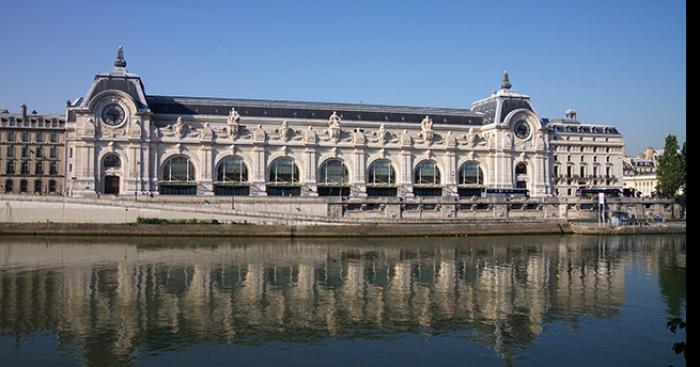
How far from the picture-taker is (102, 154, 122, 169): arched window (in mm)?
63906

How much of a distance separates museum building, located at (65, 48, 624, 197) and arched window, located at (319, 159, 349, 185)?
0.11m

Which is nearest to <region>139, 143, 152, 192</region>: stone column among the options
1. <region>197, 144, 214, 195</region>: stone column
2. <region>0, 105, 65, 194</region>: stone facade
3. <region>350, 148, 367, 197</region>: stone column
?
<region>197, 144, 214, 195</region>: stone column

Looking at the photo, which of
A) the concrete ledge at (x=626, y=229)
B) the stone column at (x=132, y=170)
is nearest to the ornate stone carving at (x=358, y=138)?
the stone column at (x=132, y=170)

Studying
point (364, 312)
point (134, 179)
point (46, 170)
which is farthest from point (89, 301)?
point (46, 170)

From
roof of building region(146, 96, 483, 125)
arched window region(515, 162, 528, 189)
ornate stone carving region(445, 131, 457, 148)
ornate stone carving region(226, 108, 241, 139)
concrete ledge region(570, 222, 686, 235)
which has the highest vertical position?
roof of building region(146, 96, 483, 125)

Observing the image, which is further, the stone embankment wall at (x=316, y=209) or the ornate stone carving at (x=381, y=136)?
the ornate stone carving at (x=381, y=136)

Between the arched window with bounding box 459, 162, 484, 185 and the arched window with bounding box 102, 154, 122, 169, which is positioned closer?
the arched window with bounding box 102, 154, 122, 169

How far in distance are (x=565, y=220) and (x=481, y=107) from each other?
73.8 feet

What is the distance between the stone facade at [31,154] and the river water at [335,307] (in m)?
38.9

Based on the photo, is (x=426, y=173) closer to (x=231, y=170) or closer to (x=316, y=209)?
(x=316, y=209)

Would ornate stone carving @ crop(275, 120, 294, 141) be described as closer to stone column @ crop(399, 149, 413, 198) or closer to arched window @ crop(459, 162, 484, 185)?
stone column @ crop(399, 149, 413, 198)

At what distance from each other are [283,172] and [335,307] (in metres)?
43.0

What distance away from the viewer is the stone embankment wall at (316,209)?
5584 centimetres

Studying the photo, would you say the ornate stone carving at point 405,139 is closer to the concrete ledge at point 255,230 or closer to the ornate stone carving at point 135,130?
the concrete ledge at point 255,230
